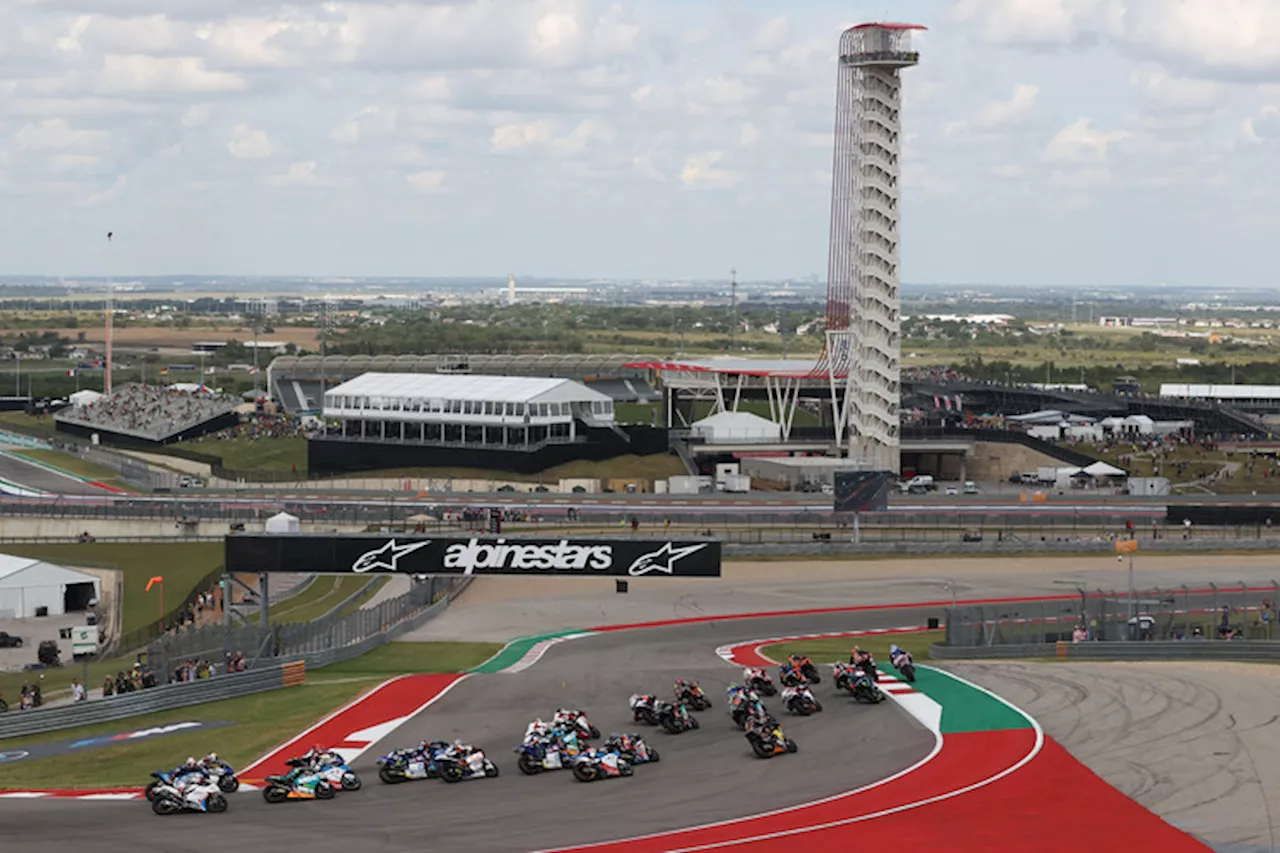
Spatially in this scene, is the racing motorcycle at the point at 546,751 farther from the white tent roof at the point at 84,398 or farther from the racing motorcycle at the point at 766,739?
the white tent roof at the point at 84,398

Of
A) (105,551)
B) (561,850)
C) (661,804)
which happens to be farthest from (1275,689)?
(105,551)

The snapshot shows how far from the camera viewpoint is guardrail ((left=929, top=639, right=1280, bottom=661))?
51219mm

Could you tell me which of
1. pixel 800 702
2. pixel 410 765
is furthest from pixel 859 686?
pixel 410 765

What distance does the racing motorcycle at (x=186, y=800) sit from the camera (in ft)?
110

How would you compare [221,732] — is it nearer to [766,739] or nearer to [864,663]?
[766,739]

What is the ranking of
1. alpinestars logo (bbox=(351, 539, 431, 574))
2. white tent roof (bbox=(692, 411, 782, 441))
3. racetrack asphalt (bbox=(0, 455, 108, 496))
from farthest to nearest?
1. white tent roof (bbox=(692, 411, 782, 441))
2. racetrack asphalt (bbox=(0, 455, 108, 496))
3. alpinestars logo (bbox=(351, 539, 431, 574))

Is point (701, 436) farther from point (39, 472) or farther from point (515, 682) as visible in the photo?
point (515, 682)

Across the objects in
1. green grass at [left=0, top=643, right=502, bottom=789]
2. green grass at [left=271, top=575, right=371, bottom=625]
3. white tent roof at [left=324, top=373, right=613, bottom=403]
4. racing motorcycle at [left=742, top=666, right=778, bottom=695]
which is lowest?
green grass at [left=271, top=575, right=371, bottom=625]

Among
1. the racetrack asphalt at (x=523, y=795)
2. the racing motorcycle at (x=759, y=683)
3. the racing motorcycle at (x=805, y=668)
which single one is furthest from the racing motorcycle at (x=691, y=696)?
the racing motorcycle at (x=805, y=668)

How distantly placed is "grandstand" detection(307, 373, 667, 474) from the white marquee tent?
41119mm

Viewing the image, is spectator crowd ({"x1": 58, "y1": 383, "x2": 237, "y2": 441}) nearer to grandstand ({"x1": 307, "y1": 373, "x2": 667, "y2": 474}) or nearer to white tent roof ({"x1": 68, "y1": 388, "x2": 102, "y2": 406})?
white tent roof ({"x1": 68, "y1": 388, "x2": 102, "y2": 406})

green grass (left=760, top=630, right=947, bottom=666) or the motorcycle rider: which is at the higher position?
the motorcycle rider

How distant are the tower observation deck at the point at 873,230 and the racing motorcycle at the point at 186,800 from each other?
277 ft

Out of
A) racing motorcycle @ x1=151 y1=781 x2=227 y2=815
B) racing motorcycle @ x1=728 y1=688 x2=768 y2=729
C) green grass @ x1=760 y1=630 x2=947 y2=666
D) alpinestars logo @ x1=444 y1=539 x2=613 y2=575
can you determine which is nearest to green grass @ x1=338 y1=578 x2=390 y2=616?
alpinestars logo @ x1=444 y1=539 x2=613 y2=575
